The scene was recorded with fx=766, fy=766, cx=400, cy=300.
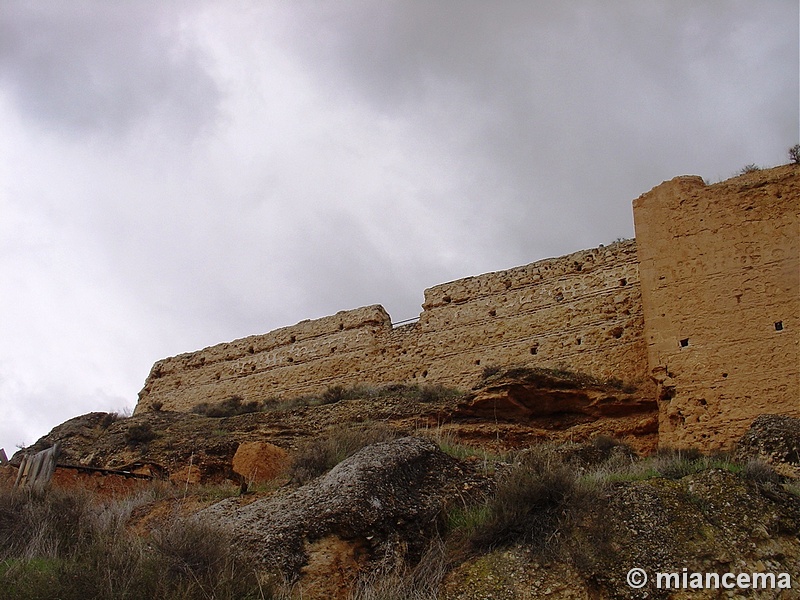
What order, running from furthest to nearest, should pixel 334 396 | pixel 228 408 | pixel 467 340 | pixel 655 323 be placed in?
pixel 228 408, pixel 467 340, pixel 334 396, pixel 655 323

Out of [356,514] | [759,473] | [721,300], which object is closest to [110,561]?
[356,514]

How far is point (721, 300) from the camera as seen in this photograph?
36.7ft

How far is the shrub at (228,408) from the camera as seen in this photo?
51.7 feet

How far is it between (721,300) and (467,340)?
16.1 ft

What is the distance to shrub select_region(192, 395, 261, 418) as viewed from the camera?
15.7 m

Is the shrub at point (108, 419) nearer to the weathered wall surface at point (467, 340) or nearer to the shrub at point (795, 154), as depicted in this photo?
the weathered wall surface at point (467, 340)

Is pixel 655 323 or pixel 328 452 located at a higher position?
pixel 655 323

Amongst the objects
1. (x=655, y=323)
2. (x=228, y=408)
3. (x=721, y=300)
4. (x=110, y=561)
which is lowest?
(x=110, y=561)

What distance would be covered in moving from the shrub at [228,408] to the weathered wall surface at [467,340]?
0.29 m

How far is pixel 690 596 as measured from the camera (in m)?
5.07

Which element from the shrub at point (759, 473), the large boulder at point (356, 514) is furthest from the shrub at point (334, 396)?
the shrub at point (759, 473)

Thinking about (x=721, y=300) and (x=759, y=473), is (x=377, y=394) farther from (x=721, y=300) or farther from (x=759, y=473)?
(x=759, y=473)

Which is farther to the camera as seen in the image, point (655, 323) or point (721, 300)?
point (655, 323)

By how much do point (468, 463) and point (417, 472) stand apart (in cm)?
78
